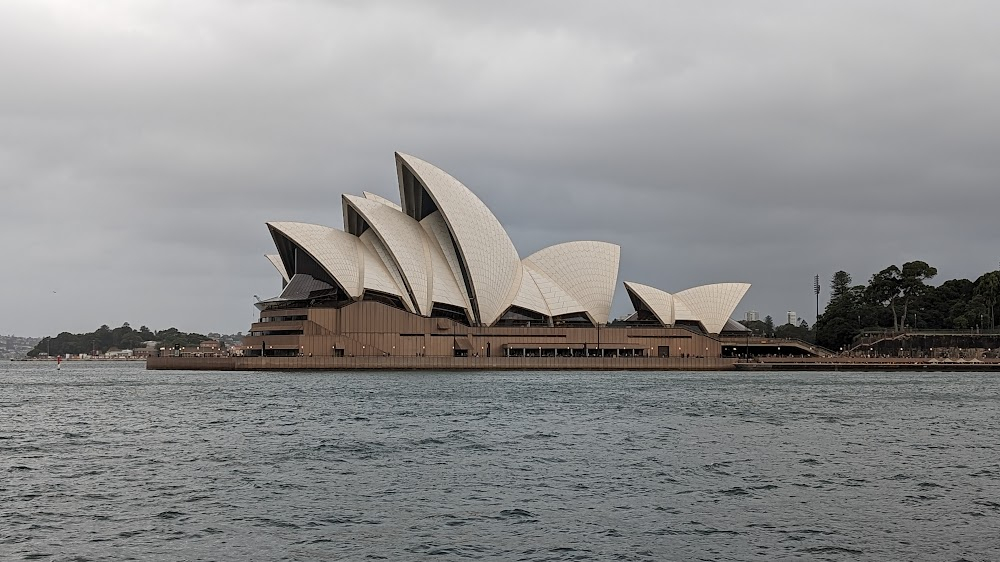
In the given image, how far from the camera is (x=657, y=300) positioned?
327ft

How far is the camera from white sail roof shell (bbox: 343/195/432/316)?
80.9 m

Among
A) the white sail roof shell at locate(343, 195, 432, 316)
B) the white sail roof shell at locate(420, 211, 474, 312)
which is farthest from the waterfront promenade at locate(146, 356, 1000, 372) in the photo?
the white sail roof shell at locate(343, 195, 432, 316)

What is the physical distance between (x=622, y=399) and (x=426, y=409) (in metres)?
11.5

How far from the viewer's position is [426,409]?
40562 millimetres

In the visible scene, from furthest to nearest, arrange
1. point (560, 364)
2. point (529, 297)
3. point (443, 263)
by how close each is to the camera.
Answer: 1. point (529, 297)
2. point (560, 364)
3. point (443, 263)

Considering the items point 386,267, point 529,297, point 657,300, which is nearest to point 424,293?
point 386,267

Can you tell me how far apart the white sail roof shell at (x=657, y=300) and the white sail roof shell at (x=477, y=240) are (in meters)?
15.8

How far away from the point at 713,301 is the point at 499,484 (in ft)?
275

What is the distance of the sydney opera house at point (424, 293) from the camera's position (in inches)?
3226

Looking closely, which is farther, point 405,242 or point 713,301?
point 713,301

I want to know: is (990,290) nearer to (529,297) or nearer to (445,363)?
(529,297)

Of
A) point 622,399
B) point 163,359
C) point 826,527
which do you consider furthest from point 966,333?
point 826,527

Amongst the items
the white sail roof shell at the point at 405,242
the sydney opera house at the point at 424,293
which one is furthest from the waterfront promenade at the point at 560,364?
the white sail roof shell at the point at 405,242

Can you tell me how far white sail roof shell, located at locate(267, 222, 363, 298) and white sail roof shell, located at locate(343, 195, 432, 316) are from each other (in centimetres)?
313
